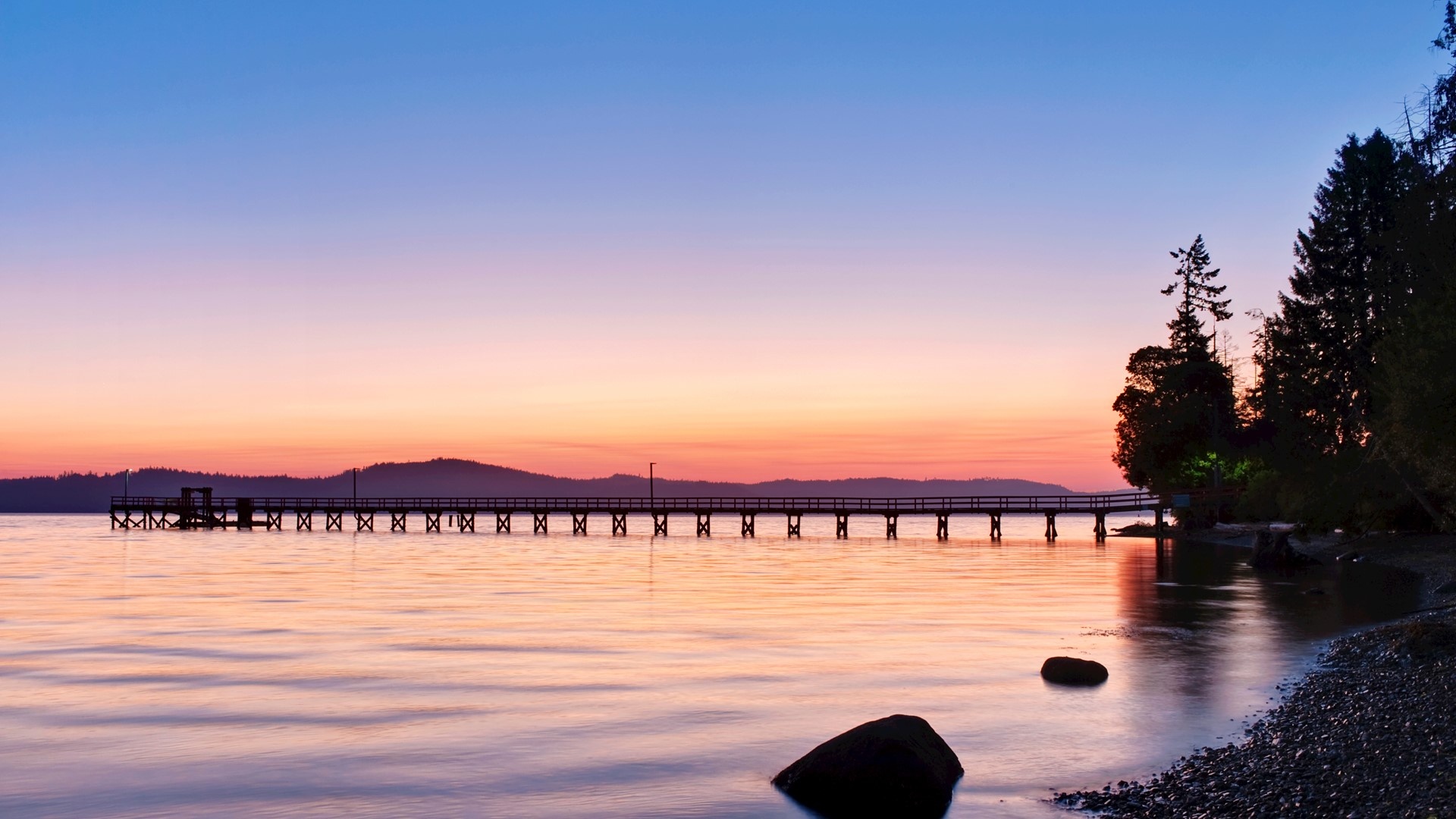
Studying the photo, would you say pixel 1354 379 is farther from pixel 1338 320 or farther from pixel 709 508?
pixel 709 508

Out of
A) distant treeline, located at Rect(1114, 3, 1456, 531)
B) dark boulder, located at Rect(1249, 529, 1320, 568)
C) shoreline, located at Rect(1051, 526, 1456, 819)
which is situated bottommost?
dark boulder, located at Rect(1249, 529, 1320, 568)

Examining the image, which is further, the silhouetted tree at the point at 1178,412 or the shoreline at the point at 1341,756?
the silhouetted tree at the point at 1178,412

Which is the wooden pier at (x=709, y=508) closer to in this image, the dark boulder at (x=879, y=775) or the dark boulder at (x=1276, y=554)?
the dark boulder at (x=1276, y=554)

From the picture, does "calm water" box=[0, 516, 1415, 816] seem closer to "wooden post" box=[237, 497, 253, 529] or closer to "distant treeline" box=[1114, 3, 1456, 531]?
"distant treeline" box=[1114, 3, 1456, 531]

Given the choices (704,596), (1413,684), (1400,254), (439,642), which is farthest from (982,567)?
(1413,684)

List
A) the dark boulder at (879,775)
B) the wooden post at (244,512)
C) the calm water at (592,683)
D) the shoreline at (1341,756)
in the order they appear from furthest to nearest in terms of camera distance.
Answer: the wooden post at (244,512), the calm water at (592,683), the dark boulder at (879,775), the shoreline at (1341,756)

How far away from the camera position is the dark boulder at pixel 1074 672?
2139cm

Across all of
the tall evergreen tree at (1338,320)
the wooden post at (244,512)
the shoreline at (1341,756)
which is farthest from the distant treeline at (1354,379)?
the wooden post at (244,512)

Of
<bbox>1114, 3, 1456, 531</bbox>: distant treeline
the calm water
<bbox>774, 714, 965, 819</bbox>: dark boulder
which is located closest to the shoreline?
the calm water

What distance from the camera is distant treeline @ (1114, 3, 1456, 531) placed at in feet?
109

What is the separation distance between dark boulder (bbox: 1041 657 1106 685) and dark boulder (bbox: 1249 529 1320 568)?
33534 mm

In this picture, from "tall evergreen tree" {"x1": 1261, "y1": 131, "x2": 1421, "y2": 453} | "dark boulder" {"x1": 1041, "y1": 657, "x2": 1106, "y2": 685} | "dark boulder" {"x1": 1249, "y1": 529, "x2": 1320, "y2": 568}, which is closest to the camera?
"dark boulder" {"x1": 1041, "y1": 657, "x2": 1106, "y2": 685}

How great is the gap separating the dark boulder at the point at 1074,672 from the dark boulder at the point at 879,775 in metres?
8.95

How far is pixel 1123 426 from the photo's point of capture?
101875 millimetres
